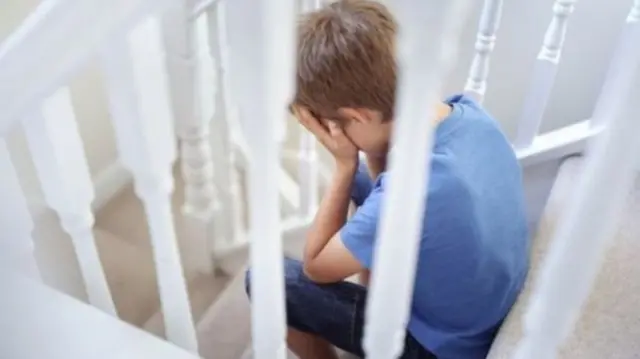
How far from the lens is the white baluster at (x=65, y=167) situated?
87 cm

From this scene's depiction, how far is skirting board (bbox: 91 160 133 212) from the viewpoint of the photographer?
1.95 m

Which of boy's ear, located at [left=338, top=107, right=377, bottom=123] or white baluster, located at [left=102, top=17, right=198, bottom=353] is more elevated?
white baluster, located at [left=102, top=17, right=198, bottom=353]

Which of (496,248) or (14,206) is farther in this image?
(496,248)

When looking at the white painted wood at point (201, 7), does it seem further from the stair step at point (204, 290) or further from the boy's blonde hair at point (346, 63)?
the stair step at point (204, 290)

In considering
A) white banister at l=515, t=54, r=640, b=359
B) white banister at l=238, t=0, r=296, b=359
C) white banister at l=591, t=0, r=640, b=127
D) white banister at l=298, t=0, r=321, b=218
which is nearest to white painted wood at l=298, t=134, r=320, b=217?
white banister at l=298, t=0, r=321, b=218

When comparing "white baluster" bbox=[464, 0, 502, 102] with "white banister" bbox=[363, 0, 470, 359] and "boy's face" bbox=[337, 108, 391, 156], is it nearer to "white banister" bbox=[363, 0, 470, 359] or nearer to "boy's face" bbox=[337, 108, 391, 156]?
"boy's face" bbox=[337, 108, 391, 156]

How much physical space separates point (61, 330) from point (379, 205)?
408 millimetres

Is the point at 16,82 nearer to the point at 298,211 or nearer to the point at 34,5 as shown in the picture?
the point at 34,5

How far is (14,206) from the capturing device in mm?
963

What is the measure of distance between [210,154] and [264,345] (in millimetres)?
778

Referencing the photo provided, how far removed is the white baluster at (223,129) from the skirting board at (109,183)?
35 centimetres

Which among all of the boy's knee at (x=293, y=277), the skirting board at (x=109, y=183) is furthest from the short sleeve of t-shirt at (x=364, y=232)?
the skirting board at (x=109, y=183)

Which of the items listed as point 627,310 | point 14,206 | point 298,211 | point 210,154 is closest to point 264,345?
point 14,206

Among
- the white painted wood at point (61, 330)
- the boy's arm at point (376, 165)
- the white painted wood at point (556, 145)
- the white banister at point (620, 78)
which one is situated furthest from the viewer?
the white painted wood at point (556, 145)
